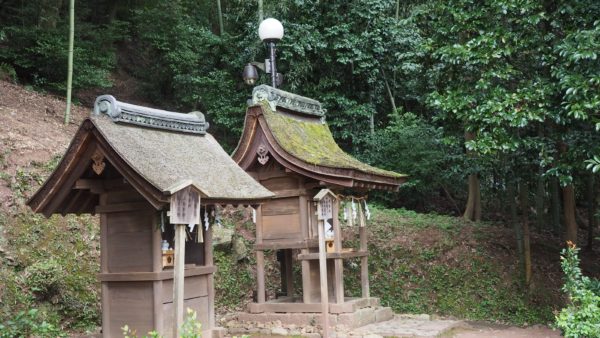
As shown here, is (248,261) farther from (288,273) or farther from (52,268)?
(52,268)

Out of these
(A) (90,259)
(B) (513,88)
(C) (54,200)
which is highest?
(B) (513,88)

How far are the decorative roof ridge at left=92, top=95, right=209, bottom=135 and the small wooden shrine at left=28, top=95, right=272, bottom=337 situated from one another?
14mm

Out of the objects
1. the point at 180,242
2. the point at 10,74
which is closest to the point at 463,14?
the point at 180,242

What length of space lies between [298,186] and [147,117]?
333 centimetres

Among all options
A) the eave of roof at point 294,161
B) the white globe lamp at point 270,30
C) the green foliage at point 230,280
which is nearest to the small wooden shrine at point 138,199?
the eave of roof at point 294,161

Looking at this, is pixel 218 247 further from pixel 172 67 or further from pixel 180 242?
pixel 172 67

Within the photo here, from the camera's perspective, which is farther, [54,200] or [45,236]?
[45,236]

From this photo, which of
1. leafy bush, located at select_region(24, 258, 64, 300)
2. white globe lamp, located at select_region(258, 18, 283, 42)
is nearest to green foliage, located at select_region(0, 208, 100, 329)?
leafy bush, located at select_region(24, 258, 64, 300)

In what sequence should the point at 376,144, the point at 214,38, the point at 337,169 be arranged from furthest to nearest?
the point at 214,38 → the point at 376,144 → the point at 337,169

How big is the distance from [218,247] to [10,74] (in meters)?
11.6

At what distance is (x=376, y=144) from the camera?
1834 cm

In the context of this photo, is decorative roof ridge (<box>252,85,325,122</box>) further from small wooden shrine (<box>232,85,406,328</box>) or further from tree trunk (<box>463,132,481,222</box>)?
tree trunk (<box>463,132,481,222</box>)

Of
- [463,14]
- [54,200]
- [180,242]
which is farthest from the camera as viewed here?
[463,14]

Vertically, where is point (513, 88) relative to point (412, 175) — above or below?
above
